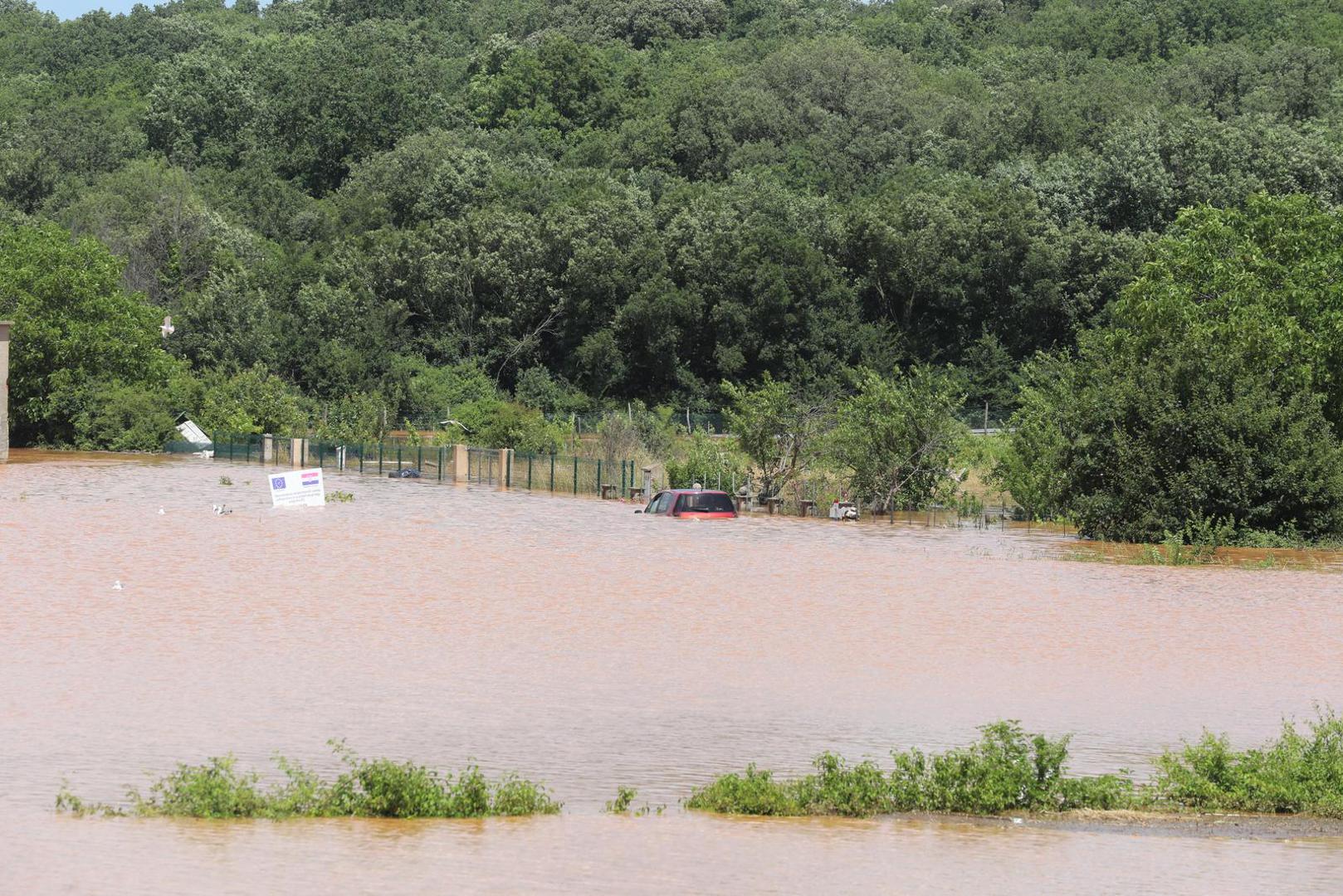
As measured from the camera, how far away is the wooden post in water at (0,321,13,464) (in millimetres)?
74387

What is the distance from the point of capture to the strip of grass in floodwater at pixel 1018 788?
14.8 meters

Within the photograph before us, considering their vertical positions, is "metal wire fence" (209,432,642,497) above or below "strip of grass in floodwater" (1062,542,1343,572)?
above

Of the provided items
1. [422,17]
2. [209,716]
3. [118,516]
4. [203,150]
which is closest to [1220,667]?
[209,716]

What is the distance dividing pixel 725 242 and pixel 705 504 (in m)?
43.2

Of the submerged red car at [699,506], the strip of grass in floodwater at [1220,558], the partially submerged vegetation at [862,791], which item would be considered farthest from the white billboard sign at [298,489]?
the partially submerged vegetation at [862,791]

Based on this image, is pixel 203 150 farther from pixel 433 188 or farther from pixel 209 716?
pixel 209 716

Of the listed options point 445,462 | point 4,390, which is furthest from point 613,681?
point 4,390

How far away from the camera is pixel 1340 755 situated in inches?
620

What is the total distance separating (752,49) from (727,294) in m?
64.9

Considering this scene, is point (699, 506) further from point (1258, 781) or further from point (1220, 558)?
point (1258, 781)

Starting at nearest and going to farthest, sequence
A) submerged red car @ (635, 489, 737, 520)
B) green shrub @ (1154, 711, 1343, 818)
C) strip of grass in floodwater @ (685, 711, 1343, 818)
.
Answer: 1. strip of grass in floodwater @ (685, 711, 1343, 818)
2. green shrub @ (1154, 711, 1343, 818)
3. submerged red car @ (635, 489, 737, 520)

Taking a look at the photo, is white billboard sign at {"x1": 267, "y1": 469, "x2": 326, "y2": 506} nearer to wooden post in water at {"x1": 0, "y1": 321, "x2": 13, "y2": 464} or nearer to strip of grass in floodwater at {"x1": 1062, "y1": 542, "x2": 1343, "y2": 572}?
strip of grass in floodwater at {"x1": 1062, "y1": 542, "x2": 1343, "y2": 572}

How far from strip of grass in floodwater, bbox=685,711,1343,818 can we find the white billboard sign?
39182 mm

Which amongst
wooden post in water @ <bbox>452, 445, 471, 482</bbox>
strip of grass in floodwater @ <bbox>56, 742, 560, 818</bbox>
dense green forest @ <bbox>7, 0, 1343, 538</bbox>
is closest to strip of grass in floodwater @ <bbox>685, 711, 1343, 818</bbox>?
strip of grass in floodwater @ <bbox>56, 742, 560, 818</bbox>
